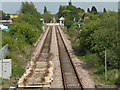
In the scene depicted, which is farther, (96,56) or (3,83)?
(96,56)

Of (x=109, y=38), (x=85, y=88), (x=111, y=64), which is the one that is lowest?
(x=85, y=88)

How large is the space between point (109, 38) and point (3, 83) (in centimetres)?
840

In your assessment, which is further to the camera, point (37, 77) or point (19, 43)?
point (19, 43)

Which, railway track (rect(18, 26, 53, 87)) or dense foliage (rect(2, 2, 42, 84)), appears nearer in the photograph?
railway track (rect(18, 26, 53, 87))

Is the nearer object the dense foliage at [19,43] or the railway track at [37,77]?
the railway track at [37,77]

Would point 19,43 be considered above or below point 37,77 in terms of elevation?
above

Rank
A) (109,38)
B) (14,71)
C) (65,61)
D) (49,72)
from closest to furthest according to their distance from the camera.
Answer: (49,72) → (14,71) → (109,38) → (65,61)

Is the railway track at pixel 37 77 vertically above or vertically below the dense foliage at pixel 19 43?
below

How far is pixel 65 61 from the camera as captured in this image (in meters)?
20.4

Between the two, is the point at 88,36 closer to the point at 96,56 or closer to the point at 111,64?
the point at 96,56

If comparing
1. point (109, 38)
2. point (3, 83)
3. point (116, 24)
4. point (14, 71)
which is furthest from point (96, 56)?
point (3, 83)

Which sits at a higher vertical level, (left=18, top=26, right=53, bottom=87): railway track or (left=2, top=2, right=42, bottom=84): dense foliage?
(left=2, top=2, right=42, bottom=84): dense foliage

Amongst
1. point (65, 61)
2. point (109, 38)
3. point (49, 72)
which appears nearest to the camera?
point (49, 72)

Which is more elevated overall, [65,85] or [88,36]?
[88,36]
